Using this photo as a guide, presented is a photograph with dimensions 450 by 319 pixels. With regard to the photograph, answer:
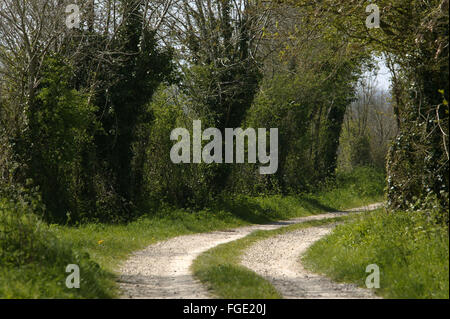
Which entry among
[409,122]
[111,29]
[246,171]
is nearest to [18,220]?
[409,122]

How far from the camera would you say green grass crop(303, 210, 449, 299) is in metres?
8.09

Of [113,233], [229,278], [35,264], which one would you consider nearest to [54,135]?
[113,233]

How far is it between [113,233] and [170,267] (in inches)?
Result: 191

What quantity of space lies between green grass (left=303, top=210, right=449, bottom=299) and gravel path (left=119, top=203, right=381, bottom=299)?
1319mm

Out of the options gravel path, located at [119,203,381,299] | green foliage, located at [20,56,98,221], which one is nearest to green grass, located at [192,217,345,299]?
gravel path, located at [119,203,381,299]

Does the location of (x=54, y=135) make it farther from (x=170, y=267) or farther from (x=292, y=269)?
(x=292, y=269)

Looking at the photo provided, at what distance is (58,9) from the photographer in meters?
16.5

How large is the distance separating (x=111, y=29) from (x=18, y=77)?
144 inches

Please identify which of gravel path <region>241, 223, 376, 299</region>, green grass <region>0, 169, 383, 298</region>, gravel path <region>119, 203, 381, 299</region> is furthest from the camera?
gravel path <region>241, 223, 376, 299</region>

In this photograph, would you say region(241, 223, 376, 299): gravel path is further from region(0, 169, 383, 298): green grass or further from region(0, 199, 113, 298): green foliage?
region(0, 199, 113, 298): green foliage

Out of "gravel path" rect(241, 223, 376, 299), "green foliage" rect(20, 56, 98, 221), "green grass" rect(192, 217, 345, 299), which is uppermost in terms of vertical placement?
"green foliage" rect(20, 56, 98, 221)

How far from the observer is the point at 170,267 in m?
10.8

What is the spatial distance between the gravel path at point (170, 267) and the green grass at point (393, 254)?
132 cm

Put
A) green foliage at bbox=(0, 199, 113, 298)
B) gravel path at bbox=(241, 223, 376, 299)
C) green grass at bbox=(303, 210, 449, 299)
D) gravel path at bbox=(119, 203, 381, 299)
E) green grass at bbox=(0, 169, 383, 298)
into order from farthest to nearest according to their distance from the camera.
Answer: gravel path at bbox=(241, 223, 376, 299) < gravel path at bbox=(119, 203, 381, 299) < green grass at bbox=(303, 210, 449, 299) < green grass at bbox=(0, 169, 383, 298) < green foliage at bbox=(0, 199, 113, 298)
